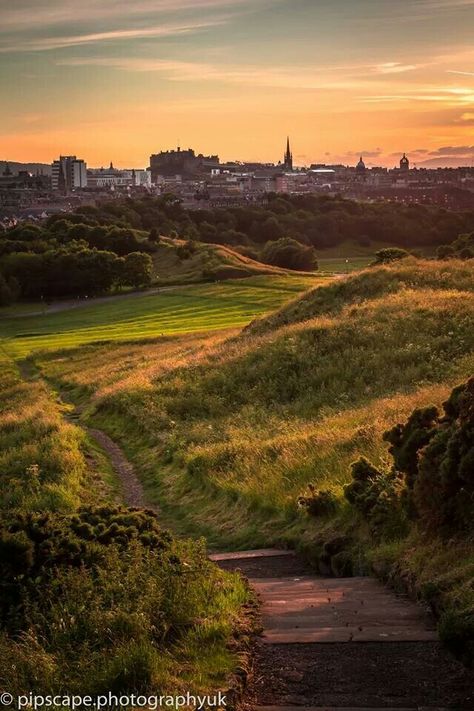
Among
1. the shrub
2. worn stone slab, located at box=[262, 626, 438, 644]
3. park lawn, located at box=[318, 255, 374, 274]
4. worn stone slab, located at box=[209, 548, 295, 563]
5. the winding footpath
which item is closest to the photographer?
the winding footpath

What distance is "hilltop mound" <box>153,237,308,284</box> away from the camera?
96.8 m

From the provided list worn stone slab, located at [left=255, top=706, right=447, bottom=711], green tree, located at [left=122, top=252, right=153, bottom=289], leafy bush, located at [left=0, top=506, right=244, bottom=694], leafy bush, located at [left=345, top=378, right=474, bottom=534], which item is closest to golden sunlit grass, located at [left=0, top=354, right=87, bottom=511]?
leafy bush, located at [left=345, top=378, right=474, bottom=534]

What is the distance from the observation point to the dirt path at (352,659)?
6.72 meters

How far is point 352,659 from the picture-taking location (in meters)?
7.39

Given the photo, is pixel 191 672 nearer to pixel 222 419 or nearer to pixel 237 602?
pixel 237 602

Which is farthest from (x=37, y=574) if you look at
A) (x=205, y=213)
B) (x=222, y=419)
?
(x=205, y=213)

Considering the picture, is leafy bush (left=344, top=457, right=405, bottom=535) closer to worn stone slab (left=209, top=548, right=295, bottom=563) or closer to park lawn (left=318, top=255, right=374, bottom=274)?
worn stone slab (left=209, top=548, right=295, bottom=563)

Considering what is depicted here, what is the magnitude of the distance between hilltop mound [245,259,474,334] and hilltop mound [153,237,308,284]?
2065 inches

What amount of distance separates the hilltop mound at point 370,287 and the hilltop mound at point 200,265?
5244 centimetres

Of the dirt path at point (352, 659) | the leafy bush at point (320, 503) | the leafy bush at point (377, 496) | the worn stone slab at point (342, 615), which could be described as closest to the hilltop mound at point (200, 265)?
the leafy bush at point (320, 503)

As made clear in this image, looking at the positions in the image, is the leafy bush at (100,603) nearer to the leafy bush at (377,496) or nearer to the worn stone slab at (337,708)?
the worn stone slab at (337,708)

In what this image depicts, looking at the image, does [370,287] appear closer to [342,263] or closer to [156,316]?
[156,316]

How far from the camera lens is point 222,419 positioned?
2698 cm

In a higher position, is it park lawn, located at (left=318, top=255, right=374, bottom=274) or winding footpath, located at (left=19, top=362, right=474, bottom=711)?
winding footpath, located at (left=19, top=362, right=474, bottom=711)
